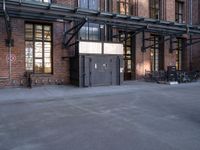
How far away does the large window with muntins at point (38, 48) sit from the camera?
52.6 feet

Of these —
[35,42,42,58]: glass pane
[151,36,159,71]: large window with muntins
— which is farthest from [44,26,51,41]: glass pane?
[151,36,159,71]: large window with muntins

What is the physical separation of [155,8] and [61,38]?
9818mm

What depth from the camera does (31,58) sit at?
1614 centimetres

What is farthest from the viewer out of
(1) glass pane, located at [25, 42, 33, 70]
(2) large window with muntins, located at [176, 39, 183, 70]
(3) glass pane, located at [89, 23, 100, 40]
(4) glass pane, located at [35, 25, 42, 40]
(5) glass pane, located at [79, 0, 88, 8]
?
(2) large window with muntins, located at [176, 39, 183, 70]

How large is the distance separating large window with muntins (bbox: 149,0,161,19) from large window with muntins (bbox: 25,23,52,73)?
9.77 metres

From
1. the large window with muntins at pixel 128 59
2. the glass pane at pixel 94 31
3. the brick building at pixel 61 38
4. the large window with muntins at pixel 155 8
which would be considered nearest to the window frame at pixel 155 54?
the brick building at pixel 61 38

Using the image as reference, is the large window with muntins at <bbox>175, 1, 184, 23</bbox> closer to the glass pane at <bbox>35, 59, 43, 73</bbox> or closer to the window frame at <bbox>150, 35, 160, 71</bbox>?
the window frame at <bbox>150, 35, 160, 71</bbox>

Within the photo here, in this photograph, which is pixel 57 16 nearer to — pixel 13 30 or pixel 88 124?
pixel 13 30

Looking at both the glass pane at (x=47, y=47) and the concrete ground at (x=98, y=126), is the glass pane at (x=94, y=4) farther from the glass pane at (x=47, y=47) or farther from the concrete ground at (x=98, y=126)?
the concrete ground at (x=98, y=126)

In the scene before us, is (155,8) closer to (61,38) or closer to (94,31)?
(94,31)

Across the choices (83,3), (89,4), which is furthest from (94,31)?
(83,3)

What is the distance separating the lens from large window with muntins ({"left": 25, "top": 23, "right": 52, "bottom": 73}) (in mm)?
16047

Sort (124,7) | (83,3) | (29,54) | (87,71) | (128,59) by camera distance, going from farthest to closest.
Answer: (128,59), (124,7), (83,3), (29,54), (87,71)

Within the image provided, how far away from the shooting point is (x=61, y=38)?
669 inches
